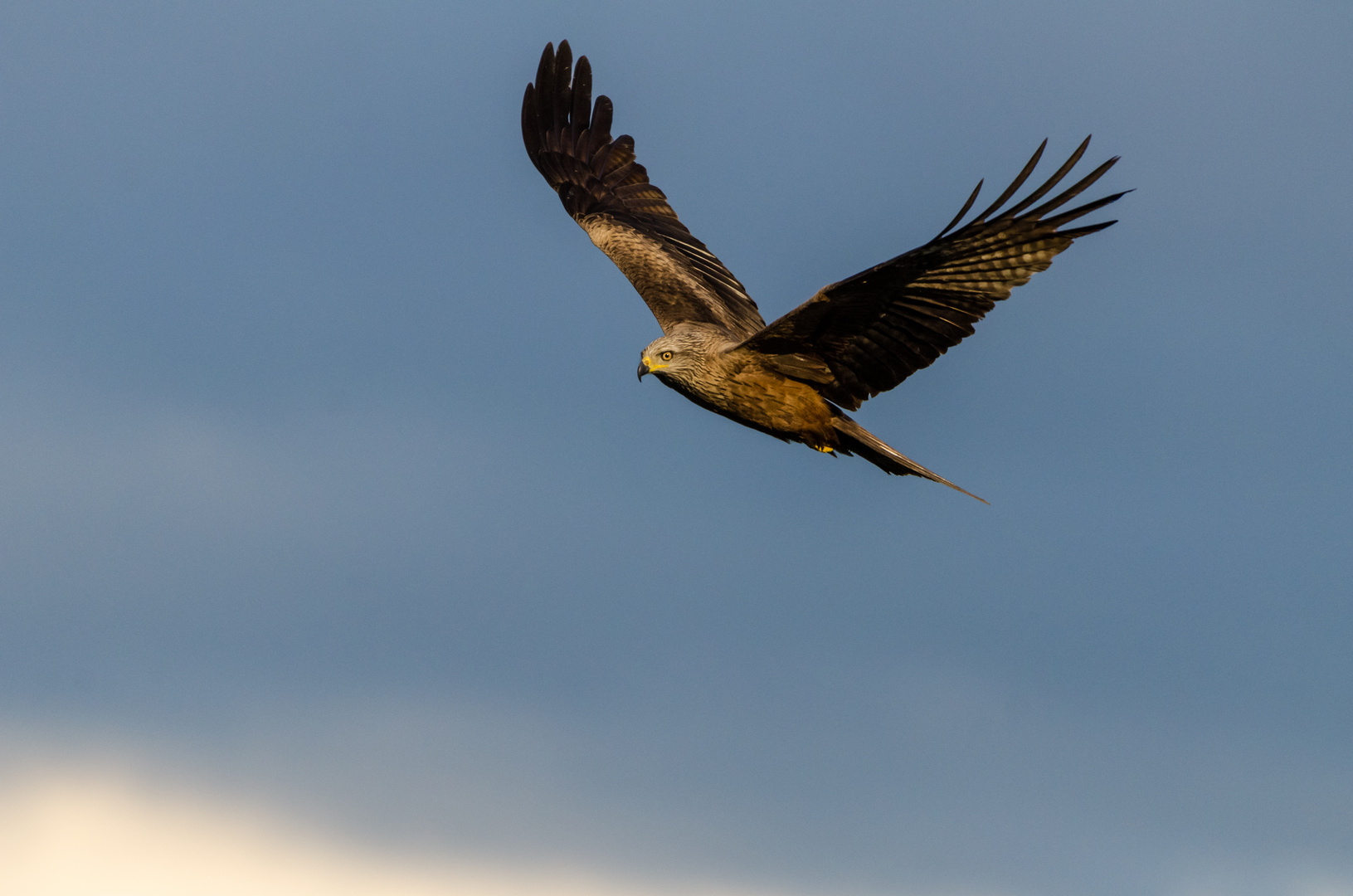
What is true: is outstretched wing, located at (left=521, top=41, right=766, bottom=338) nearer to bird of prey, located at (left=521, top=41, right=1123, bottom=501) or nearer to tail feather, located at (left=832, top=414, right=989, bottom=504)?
bird of prey, located at (left=521, top=41, right=1123, bottom=501)

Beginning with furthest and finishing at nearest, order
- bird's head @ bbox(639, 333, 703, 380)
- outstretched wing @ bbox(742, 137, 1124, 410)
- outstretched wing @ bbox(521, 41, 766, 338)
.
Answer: outstretched wing @ bbox(521, 41, 766, 338), bird's head @ bbox(639, 333, 703, 380), outstretched wing @ bbox(742, 137, 1124, 410)

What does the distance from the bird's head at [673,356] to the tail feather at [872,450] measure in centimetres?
116

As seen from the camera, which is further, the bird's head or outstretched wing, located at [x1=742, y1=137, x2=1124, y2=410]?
the bird's head

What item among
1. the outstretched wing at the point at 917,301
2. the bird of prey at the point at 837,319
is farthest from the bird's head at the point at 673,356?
the outstretched wing at the point at 917,301

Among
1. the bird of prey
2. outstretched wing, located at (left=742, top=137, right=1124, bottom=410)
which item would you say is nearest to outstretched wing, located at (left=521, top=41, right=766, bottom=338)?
the bird of prey

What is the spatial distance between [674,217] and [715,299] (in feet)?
6.95

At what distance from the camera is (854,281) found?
9.16 meters

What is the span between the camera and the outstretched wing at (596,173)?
537 inches

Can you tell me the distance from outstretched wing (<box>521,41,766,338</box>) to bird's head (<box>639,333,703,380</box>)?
275cm

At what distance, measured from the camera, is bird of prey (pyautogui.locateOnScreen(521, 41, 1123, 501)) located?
9.16m

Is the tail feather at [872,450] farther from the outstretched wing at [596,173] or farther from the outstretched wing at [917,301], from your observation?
the outstretched wing at [596,173]

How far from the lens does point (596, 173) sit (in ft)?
48.7

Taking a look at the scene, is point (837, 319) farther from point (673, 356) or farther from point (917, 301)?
point (673, 356)

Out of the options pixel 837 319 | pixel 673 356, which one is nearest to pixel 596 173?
pixel 673 356
